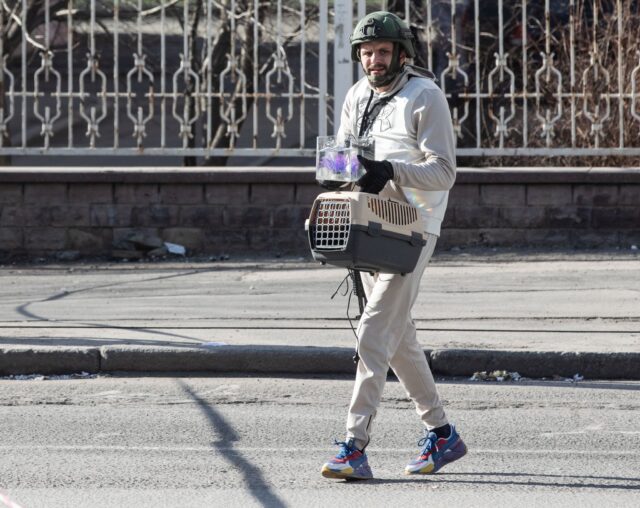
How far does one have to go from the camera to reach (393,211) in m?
5.10

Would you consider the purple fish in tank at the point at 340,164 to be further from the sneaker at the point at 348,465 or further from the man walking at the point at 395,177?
the sneaker at the point at 348,465

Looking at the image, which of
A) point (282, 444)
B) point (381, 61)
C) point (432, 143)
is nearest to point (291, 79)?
point (282, 444)

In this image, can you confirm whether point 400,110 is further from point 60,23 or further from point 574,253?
point 60,23

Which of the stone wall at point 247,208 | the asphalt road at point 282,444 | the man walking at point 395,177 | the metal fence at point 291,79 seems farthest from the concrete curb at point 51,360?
A: the metal fence at point 291,79

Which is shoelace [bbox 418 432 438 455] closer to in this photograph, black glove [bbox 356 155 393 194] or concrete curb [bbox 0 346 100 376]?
black glove [bbox 356 155 393 194]

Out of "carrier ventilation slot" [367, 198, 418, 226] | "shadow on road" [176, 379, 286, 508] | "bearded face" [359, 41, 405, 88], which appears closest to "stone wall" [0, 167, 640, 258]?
"shadow on road" [176, 379, 286, 508]

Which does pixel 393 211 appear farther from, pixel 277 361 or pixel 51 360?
pixel 51 360

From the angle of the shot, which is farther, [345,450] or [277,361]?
[277,361]

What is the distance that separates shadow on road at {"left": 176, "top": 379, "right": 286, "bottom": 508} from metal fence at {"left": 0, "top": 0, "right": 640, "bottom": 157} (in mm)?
5657

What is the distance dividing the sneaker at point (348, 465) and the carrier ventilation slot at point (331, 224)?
84cm

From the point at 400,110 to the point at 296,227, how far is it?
7080mm

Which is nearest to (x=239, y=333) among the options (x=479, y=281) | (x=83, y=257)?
(x=479, y=281)

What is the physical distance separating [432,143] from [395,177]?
0.24 metres

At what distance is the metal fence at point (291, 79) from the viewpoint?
1223 centimetres
